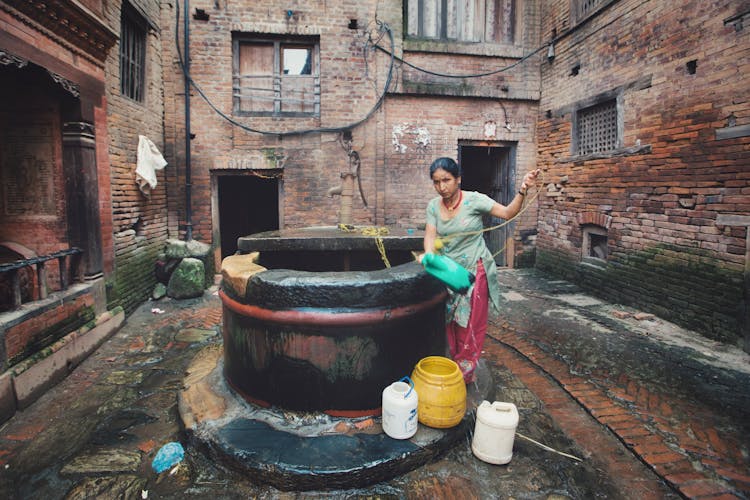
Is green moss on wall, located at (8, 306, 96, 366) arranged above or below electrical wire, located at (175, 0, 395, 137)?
below

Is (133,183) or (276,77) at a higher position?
(276,77)

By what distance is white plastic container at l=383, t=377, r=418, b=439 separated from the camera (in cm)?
261

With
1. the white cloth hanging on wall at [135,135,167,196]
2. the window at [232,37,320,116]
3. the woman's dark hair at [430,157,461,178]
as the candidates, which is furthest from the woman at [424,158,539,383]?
the window at [232,37,320,116]

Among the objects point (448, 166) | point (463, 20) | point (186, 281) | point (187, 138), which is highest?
point (463, 20)

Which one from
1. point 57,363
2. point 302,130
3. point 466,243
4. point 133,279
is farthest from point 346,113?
point 57,363

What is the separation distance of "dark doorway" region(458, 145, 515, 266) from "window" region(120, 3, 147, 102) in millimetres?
6338

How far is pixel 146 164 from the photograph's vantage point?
21.6 ft

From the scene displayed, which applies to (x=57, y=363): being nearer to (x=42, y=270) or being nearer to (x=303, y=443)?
(x=42, y=270)

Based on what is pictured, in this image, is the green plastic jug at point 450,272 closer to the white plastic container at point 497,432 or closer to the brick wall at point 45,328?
the white plastic container at point 497,432

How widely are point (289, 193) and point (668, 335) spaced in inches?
266

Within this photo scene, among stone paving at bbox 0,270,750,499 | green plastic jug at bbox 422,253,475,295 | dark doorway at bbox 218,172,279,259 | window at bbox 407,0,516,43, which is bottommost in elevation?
stone paving at bbox 0,270,750,499

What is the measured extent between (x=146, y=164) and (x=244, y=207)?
440cm

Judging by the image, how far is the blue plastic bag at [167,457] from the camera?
2.62 metres

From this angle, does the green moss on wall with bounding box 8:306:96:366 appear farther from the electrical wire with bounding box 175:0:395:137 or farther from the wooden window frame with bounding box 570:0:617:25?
the wooden window frame with bounding box 570:0:617:25
